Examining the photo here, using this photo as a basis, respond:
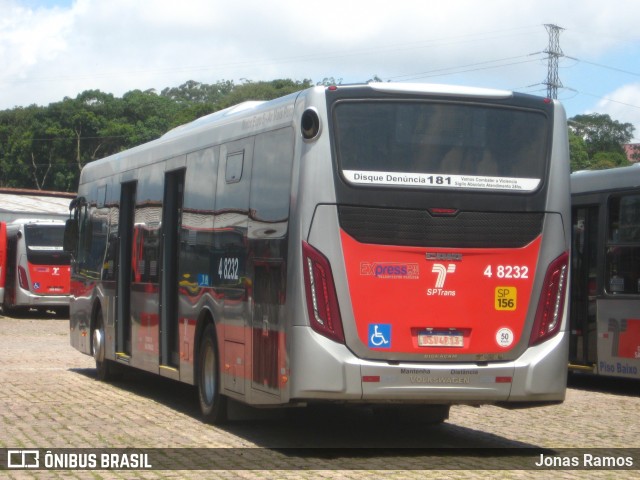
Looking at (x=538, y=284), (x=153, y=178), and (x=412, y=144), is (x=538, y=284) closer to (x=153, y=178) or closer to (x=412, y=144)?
(x=412, y=144)

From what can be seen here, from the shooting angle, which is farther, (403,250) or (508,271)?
(508,271)

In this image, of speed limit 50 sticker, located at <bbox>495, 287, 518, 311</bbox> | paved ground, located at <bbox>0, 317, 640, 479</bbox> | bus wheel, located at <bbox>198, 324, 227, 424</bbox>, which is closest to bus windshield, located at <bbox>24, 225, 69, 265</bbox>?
paved ground, located at <bbox>0, 317, 640, 479</bbox>

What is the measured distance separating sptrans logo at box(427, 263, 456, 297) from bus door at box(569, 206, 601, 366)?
7669 mm

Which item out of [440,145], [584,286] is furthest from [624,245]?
[440,145]

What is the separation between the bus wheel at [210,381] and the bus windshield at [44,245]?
26.6 meters

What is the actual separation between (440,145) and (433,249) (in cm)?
90

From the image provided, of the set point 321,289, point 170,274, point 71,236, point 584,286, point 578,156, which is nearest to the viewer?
point 321,289

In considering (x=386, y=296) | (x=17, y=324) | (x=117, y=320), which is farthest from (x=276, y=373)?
(x=17, y=324)

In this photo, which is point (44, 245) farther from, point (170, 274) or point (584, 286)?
point (170, 274)

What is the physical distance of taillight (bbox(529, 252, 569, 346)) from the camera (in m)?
10.9

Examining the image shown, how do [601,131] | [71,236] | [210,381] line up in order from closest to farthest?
[210,381]
[71,236]
[601,131]

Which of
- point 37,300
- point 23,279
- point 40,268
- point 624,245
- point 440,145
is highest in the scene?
point 440,145

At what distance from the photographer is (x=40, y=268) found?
1537 inches

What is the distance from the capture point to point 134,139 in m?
113
